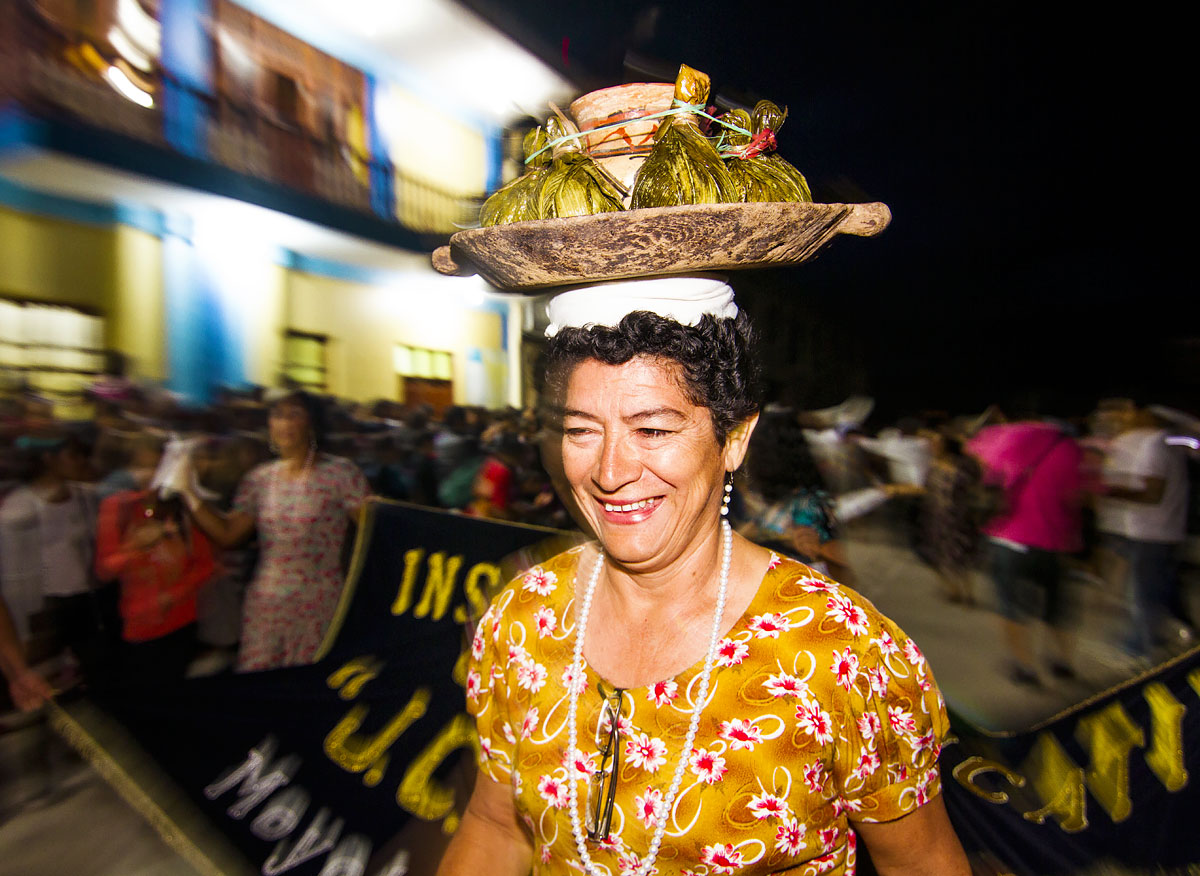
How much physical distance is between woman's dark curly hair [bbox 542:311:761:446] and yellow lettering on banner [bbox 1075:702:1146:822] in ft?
4.27

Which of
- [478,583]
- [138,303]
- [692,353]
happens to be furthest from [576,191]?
[138,303]

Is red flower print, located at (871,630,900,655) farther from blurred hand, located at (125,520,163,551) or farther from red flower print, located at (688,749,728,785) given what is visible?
blurred hand, located at (125,520,163,551)

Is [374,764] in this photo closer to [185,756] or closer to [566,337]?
[185,756]

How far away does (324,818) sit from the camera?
6.88ft

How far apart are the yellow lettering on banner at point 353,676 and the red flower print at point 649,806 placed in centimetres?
163

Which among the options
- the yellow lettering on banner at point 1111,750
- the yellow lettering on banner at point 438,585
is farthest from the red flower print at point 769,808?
the yellow lettering on banner at point 438,585

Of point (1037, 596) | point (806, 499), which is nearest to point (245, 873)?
point (806, 499)

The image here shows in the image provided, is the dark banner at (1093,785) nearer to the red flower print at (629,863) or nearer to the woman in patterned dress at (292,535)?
the red flower print at (629,863)

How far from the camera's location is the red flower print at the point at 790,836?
115 centimetres

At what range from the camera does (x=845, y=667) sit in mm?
1206

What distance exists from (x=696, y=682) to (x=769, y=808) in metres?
0.24

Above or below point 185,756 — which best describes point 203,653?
below

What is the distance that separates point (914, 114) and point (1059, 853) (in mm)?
4647

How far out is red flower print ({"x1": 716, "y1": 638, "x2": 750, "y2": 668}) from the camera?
1.26 meters
